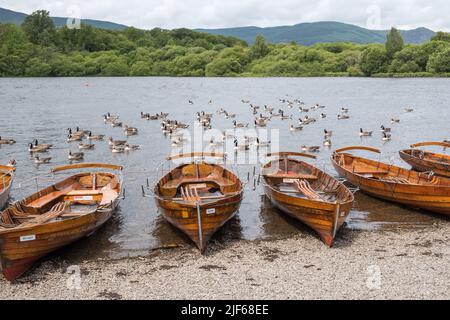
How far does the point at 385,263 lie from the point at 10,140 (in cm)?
3243

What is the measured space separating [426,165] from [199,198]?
43.0ft

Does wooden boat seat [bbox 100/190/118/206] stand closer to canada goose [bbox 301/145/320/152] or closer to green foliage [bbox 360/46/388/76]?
canada goose [bbox 301/145/320/152]

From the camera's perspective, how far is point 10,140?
37.7 m

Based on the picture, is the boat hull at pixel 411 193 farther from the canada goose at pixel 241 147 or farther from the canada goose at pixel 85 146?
the canada goose at pixel 85 146

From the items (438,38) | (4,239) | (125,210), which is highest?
(438,38)

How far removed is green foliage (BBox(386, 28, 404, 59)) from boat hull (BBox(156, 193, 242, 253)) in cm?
12292

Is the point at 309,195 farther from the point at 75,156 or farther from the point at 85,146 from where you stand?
the point at 85,146

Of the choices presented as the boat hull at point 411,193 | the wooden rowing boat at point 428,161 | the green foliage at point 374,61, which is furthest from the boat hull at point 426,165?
the green foliage at point 374,61

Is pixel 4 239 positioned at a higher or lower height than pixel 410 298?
higher

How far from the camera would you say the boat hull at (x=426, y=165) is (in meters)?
23.1

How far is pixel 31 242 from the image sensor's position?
45.3 feet

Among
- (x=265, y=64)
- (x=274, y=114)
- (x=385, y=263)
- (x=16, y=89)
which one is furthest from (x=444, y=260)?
(x=265, y=64)

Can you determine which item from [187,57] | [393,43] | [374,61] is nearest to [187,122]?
[374,61]

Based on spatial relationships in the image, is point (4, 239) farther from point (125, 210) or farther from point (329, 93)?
point (329, 93)
